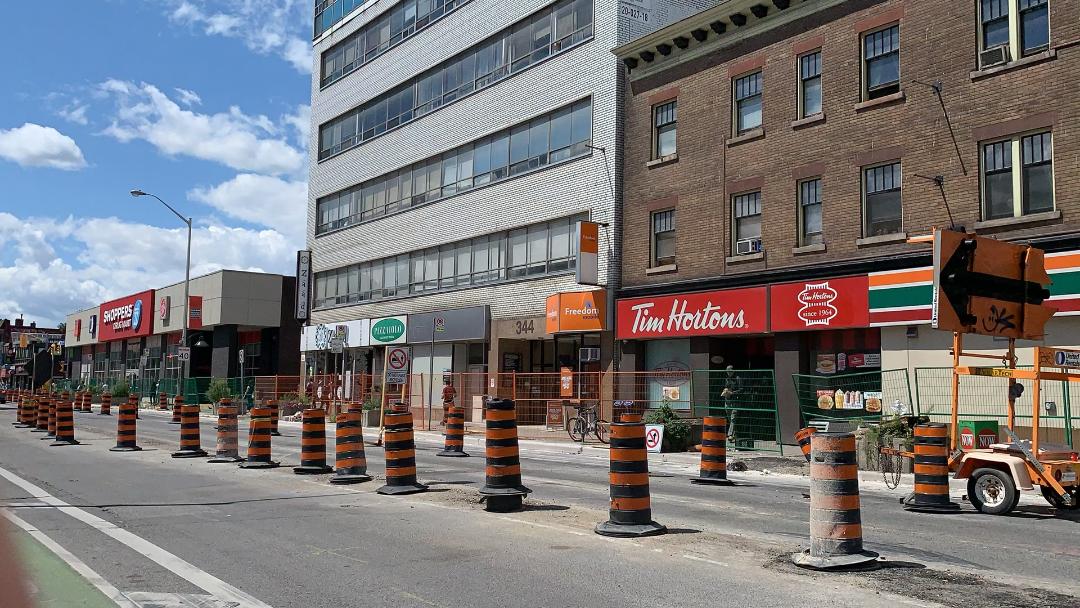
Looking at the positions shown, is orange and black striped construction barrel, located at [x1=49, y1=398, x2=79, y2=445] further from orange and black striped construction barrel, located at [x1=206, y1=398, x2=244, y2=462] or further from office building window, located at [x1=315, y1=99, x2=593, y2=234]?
office building window, located at [x1=315, y1=99, x2=593, y2=234]

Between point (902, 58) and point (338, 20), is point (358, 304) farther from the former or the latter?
point (902, 58)

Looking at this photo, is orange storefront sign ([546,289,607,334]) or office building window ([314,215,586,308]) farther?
office building window ([314,215,586,308])

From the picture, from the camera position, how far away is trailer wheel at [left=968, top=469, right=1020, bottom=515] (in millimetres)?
11672

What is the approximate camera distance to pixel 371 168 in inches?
1693

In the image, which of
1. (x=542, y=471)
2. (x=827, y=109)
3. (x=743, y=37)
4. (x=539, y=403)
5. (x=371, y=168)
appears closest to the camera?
(x=542, y=471)

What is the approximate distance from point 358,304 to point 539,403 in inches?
678

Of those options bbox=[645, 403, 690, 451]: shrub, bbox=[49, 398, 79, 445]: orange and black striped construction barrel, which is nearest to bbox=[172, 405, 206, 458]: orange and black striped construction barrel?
bbox=[49, 398, 79, 445]: orange and black striped construction barrel

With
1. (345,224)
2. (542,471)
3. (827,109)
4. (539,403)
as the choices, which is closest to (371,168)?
(345,224)

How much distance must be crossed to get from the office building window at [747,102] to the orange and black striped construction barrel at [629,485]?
690 inches

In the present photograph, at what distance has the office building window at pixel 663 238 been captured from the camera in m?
27.4

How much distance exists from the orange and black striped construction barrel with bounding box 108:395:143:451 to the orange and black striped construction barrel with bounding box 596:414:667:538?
51.3 feet

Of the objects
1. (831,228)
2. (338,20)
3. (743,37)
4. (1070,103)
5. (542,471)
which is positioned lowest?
(542,471)

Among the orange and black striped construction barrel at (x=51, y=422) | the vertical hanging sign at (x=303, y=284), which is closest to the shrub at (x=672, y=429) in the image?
the orange and black striped construction barrel at (x=51, y=422)

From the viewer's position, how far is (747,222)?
25125 millimetres
